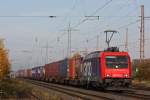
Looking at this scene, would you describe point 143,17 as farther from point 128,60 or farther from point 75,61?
point 128,60

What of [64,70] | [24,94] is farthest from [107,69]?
[64,70]

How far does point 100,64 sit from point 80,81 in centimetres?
957

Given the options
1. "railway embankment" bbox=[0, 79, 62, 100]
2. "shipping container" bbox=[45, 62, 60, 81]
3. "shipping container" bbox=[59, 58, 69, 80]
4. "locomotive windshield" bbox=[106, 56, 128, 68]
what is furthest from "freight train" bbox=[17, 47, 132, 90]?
"shipping container" bbox=[45, 62, 60, 81]

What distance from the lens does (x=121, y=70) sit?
3556cm

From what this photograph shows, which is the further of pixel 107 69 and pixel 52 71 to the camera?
pixel 52 71

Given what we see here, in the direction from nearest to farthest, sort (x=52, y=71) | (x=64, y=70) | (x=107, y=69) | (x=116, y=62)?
(x=107, y=69) < (x=116, y=62) < (x=64, y=70) < (x=52, y=71)

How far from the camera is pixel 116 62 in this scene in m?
36.0

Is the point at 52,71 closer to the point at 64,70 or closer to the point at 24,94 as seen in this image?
the point at 64,70

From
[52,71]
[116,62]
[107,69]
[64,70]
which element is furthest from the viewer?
[52,71]

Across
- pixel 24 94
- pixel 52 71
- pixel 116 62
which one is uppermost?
pixel 116 62

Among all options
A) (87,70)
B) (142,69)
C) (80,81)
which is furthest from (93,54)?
(142,69)

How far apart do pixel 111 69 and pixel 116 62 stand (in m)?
0.86

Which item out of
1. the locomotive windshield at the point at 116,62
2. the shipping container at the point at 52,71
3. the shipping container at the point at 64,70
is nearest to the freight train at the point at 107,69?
the locomotive windshield at the point at 116,62

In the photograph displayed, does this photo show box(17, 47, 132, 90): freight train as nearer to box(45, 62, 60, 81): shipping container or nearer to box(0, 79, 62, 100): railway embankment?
box(0, 79, 62, 100): railway embankment
